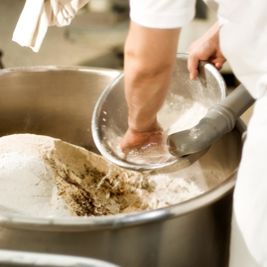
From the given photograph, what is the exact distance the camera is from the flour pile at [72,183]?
815mm

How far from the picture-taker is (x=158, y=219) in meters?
0.66

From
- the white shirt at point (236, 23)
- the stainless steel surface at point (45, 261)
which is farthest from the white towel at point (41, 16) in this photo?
the stainless steel surface at point (45, 261)

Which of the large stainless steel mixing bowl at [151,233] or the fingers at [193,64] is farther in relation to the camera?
the fingers at [193,64]

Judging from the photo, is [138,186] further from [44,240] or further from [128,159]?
[44,240]

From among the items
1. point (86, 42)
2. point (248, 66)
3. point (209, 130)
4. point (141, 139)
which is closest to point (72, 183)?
point (141, 139)

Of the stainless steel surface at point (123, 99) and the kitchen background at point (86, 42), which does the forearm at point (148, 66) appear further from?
the kitchen background at point (86, 42)


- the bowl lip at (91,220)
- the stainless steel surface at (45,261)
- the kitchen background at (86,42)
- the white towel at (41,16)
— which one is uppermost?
the stainless steel surface at (45,261)

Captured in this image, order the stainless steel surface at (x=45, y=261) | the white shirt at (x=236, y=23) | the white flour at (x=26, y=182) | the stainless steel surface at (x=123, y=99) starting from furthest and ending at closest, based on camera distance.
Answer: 1. the stainless steel surface at (x=123, y=99)
2. the white flour at (x=26, y=182)
3. the white shirt at (x=236, y=23)
4. the stainless steel surface at (x=45, y=261)

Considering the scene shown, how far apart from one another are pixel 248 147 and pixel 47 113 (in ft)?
1.92

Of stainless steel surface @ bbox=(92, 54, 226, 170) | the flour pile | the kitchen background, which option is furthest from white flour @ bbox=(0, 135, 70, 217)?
the kitchen background

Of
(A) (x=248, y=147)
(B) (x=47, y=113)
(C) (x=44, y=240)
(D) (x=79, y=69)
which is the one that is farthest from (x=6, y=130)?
(A) (x=248, y=147)

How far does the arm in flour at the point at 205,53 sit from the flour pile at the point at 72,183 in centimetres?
18

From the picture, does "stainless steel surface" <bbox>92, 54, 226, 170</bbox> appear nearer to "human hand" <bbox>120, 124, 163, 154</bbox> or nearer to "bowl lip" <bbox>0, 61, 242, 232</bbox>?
"human hand" <bbox>120, 124, 163, 154</bbox>

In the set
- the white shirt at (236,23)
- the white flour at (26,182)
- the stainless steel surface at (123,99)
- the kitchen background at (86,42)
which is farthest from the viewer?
the kitchen background at (86,42)
